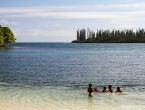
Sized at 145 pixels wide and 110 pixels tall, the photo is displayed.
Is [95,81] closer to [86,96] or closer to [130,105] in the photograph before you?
[86,96]

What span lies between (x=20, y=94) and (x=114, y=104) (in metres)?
10.4

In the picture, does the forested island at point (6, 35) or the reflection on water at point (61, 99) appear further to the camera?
the forested island at point (6, 35)

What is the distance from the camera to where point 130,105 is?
24.0 meters

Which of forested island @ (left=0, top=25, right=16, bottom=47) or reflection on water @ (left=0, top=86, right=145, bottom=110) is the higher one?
forested island @ (left=0, top=25, right=16, bottom=47)

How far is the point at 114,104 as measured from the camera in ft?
80.3

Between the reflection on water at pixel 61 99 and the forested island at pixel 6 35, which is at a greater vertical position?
the forested island at pixel 6 35

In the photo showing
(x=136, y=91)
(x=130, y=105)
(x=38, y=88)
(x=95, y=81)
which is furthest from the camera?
(x=95, y=81)

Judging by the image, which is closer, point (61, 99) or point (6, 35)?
point (61, 99)

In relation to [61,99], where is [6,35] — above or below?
above

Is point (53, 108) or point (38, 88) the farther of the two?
point (38, 88)

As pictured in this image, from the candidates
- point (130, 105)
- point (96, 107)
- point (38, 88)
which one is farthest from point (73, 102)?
point (38, 88)

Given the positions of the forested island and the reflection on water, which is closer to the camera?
the reflection on water

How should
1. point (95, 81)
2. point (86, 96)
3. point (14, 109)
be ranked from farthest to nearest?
1. point (95, 81)
2. point (86, 96)
3. point (14, 109)

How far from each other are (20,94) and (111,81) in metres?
16.2
